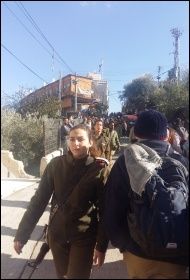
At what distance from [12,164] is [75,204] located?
1.63ft

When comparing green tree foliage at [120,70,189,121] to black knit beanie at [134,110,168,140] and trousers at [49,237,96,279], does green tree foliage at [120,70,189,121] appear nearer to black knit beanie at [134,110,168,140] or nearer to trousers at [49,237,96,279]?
black knit beanie at [134,110,168,140]

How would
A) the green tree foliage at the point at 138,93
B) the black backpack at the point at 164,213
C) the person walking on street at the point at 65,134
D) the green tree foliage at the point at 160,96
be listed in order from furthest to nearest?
1. the person walking on street at the point at 65,134
2. the green tree foliage at the point at 138,93
3. the green tree foliage at the point at 160,96
4. the black backpack at the point at 164,213

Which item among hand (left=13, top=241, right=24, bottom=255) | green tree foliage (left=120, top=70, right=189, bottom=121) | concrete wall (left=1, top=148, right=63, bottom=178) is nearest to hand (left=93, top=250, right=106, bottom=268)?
hand (left=13, top=241, right=24, bottom=255)

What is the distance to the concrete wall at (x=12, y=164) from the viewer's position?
1.27m

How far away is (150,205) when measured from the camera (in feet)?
4.09

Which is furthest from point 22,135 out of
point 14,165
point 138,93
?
point 138,93

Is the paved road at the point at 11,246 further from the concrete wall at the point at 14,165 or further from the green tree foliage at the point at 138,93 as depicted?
the green tree foliage at the point at 138,93

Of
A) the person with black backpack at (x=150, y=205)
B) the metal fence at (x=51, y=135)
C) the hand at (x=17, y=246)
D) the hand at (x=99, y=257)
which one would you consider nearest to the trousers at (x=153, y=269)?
the person with black backpack at (x=150, y=205)

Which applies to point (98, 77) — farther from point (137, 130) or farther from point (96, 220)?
point (96, 220)

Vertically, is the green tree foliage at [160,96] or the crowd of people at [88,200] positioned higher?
the green tree foliage at [160,96]

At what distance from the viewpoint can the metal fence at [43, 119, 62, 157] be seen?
1.77 m

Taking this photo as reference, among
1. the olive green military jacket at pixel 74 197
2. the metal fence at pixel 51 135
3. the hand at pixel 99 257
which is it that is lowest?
the hand at pixel 99 257

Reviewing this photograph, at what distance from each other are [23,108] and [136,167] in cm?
73

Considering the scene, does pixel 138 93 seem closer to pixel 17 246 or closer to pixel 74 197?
pixel 74 197
